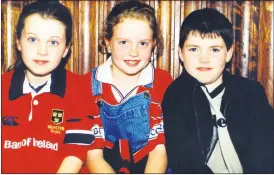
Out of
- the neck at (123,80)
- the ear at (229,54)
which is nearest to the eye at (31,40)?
the neck at (123,80)

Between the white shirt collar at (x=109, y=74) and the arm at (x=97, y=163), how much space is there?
309 mm

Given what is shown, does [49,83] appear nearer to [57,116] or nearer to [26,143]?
[57,116]

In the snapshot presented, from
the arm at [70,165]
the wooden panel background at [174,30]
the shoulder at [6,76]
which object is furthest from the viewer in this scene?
the wooden panel background at [174,30]

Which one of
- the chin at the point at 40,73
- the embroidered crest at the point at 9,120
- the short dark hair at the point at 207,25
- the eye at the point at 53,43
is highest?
the short dark hair at the point at 207,25

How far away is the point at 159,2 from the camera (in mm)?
1750

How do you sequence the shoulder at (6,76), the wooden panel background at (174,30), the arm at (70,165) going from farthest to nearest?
the wooden panel background at (174,30)
the shoulder at (6,76)
the arm at (70,165)

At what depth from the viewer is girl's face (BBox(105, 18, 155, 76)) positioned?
160 cm

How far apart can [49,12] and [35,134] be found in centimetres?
51

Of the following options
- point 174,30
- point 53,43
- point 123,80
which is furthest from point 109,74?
point 174,30

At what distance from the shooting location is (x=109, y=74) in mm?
1668

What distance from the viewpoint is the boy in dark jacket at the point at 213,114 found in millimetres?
1578

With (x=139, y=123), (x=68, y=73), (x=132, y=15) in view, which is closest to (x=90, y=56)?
(x=68, y=73)

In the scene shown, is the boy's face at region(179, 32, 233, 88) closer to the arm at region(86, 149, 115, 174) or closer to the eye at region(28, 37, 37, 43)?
the arm at region(86, 149, 115, 174)

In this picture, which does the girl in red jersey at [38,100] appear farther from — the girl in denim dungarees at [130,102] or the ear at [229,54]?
the ear at [229,54]
